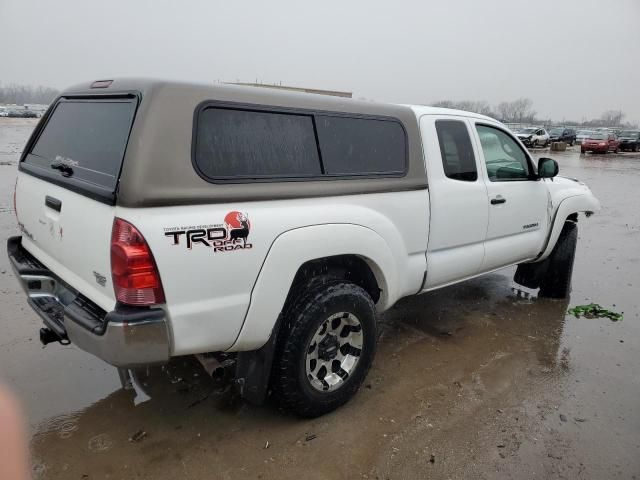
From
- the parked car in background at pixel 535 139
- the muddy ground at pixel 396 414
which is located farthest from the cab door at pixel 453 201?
the parked car in background at pixel 535 139

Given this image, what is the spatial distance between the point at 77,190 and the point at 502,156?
353 cm

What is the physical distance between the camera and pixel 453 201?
364 centimetres

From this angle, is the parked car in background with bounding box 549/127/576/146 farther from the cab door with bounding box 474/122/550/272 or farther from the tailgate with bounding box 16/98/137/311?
the tailgate with bounding box 16/98/137/311

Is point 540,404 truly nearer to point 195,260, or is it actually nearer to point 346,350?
point 346,350

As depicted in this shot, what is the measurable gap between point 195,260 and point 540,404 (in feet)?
8.36

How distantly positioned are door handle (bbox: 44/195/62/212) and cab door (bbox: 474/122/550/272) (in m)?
3.17

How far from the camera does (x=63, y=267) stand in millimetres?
2686

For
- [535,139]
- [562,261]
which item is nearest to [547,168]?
[562,261]

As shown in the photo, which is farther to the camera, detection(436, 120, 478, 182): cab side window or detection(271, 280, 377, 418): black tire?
detection(436, 120, 478, 182): cab side window

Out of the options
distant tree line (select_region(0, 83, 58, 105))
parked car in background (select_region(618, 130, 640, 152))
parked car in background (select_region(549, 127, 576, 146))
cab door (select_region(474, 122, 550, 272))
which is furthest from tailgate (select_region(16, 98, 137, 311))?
distant tree line (select_region(0, 83, 58, 105))

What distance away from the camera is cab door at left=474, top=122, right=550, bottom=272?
4.09 meters

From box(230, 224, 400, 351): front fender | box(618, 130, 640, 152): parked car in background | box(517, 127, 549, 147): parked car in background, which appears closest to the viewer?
box(230, 224, 400, 351): front fender

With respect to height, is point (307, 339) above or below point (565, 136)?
below

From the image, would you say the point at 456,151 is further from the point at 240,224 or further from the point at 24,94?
the point at 24,94
